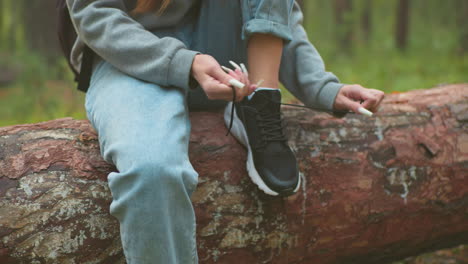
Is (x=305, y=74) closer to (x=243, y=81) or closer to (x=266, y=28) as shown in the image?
(x=266, y=28)

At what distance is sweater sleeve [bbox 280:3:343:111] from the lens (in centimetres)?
193

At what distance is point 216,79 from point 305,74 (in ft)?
2.21

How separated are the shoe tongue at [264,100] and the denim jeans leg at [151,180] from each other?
35 cm

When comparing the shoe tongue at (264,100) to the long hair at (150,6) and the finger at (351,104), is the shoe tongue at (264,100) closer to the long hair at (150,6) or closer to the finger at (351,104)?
the finger at (351,104)

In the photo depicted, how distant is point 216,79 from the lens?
1.46 metres

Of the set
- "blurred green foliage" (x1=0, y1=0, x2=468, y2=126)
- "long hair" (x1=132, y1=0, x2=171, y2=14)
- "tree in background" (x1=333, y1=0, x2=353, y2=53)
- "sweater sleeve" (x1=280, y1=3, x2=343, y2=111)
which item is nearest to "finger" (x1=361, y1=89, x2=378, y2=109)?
"sweater sleeve" (x1=280, y1=3, x2=343, y2=111)

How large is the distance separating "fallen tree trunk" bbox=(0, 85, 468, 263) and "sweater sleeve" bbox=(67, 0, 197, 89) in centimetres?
31

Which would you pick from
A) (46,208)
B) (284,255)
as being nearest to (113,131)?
(46,208)

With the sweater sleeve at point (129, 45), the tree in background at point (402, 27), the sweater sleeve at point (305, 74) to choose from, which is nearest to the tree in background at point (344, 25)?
the tree in background at point (402, 27)

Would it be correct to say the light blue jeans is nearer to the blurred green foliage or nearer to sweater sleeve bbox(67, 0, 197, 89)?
sweater sleeve bbox(67, 0, 197, 89)

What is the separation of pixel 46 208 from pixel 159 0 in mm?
871

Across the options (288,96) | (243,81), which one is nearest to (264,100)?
(243,81)

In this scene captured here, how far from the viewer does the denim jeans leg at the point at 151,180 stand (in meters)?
1.29

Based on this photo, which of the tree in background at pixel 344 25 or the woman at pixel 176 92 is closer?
the woman at pixel 176 92
